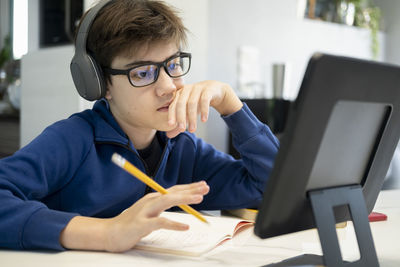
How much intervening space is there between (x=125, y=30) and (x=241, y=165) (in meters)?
0.44

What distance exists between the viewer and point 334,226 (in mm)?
564

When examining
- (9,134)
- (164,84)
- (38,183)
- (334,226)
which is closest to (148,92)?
(164,84)

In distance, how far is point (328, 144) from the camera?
0.56m

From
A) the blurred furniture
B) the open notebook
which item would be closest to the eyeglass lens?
the open notebook

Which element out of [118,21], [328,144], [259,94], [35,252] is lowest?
Result: [259,94]

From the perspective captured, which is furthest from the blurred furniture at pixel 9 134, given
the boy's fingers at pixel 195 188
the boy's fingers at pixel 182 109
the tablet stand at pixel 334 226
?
the tablet stand at pixel 334 226

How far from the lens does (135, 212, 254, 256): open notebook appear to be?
0.69 metres

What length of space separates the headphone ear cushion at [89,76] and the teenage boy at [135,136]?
0.11ft

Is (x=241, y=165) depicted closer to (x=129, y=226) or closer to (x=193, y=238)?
(x=193, y=238)

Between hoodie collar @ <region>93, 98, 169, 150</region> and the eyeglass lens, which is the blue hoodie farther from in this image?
the eyeglass lens

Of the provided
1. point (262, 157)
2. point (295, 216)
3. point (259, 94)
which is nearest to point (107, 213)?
point (262, 157)

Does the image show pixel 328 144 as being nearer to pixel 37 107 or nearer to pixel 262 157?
pixel 262 157

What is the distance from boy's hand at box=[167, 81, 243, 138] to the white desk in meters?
0.23

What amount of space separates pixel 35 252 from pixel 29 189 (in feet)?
0.54
